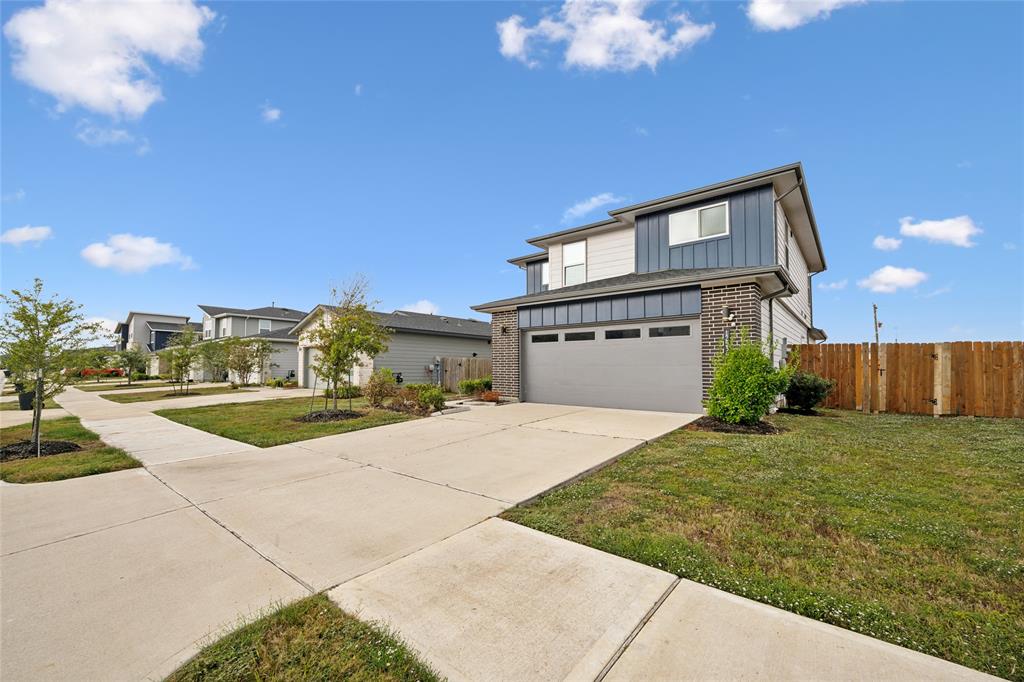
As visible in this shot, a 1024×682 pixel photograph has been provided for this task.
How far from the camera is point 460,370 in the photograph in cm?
1859

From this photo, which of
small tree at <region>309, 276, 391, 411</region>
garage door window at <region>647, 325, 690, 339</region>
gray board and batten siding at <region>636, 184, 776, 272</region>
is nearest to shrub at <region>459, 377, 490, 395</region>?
small tree at <region>309, 276, 391, 411</region>

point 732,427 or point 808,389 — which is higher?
point 808,389

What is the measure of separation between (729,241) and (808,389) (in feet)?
14.7

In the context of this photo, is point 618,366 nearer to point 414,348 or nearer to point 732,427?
point 732,427

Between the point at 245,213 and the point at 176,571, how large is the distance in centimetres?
1641

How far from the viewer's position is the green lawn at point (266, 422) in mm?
7723

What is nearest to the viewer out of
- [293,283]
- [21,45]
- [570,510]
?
[570,510]

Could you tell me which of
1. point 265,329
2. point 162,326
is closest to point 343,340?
point 265,329

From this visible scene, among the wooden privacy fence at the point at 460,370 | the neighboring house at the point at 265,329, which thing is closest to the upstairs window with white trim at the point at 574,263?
the wooden privacy fence at the point at 460,370

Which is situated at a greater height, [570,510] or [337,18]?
[337,18]

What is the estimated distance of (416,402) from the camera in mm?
11188

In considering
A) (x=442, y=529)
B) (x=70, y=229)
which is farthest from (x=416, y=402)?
(x=70, y=229)

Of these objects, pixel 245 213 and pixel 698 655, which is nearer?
pixel 698 655

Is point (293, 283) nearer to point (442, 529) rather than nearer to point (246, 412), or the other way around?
point (246, 412)
